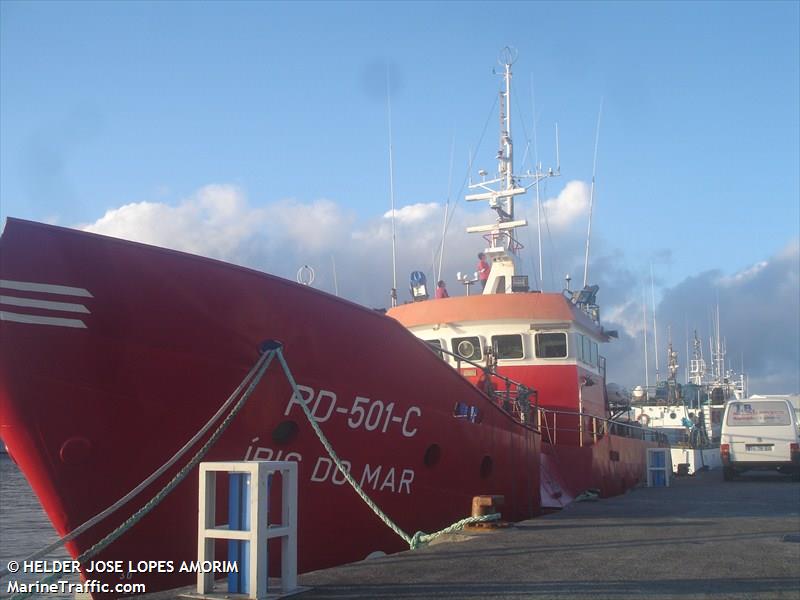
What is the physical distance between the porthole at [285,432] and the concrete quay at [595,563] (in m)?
1.34

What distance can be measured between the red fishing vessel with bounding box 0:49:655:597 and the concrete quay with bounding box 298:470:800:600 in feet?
3.17

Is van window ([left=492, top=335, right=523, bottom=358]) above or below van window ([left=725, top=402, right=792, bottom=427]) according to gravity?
above

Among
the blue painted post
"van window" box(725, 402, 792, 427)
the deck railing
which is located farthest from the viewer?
"van window" box(725, 402, 792, 427)

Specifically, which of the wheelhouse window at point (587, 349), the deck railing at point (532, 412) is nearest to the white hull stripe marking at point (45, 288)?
the deck railing at point (532, 412)

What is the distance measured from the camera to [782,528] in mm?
8617

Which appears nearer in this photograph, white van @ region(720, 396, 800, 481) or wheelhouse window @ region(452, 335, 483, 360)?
wheelhouse window @ region(452, 335, 483, 360)

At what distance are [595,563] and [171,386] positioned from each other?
139 inches

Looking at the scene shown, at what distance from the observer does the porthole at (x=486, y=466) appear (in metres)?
9.65

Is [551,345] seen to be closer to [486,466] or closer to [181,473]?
[486,466]

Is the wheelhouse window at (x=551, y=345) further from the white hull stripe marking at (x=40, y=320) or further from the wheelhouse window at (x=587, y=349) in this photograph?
the white hull stripe marking at (x=40, y=320)

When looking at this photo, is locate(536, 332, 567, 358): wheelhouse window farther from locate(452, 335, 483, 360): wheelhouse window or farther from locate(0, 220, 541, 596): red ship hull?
locate(0, 220, 541, 596): red ship hull

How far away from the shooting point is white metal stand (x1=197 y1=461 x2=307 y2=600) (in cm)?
462

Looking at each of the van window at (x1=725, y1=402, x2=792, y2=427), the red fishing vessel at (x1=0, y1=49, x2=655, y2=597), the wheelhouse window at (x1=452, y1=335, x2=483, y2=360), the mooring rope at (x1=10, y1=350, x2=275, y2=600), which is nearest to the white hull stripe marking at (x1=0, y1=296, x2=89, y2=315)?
the red fishing vessel at (x1=0, y1=49, x2=655, y2=597)

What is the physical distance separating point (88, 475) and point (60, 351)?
935mm
